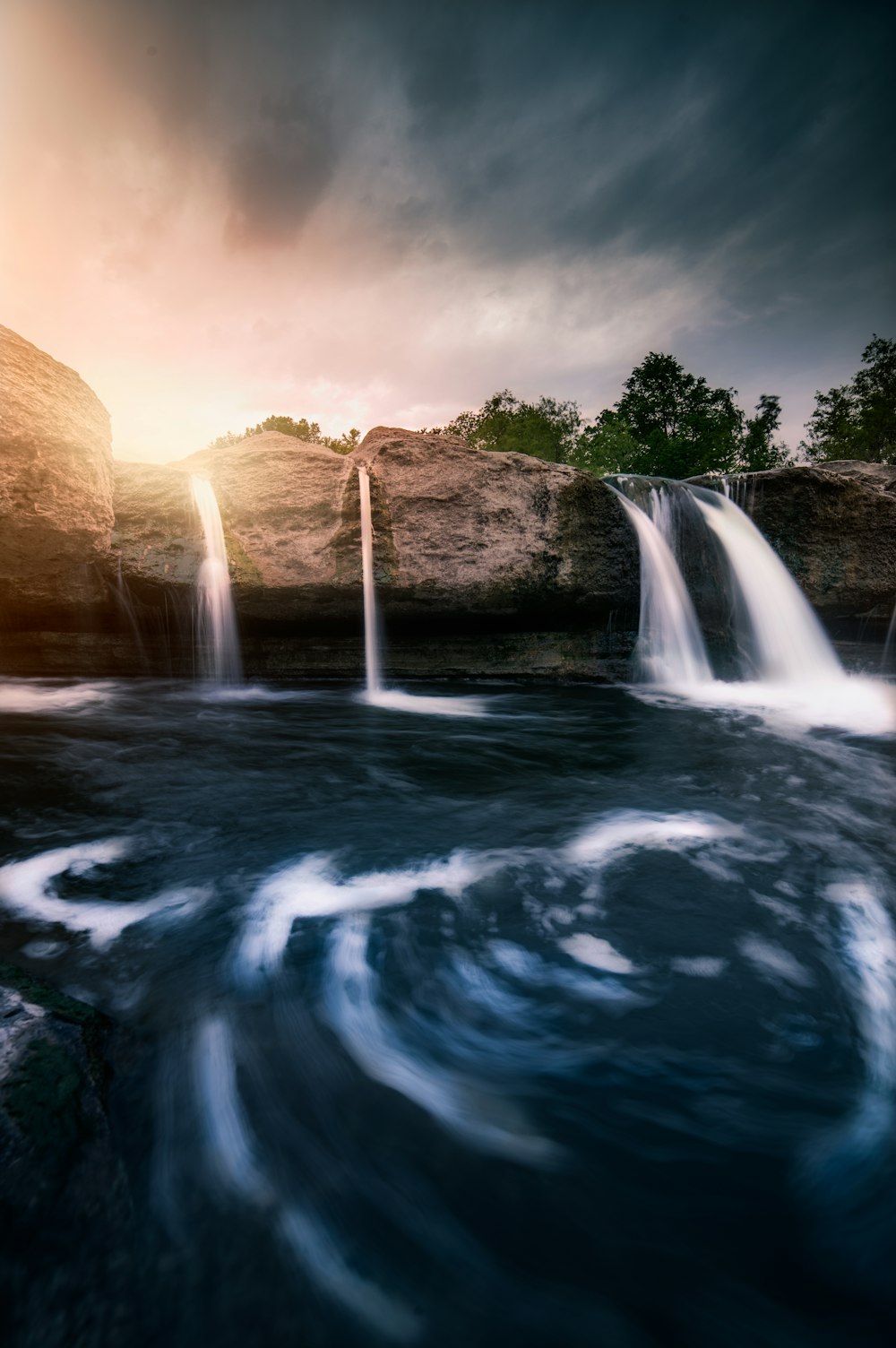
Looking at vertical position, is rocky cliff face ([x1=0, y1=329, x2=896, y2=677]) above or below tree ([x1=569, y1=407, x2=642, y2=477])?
below

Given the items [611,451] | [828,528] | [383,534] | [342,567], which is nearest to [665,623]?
[828,528]

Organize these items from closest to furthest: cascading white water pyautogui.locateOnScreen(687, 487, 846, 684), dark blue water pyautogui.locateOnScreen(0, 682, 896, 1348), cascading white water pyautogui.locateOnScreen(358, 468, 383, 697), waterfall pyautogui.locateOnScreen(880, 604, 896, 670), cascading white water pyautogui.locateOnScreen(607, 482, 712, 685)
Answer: dark blue water pyautogui.locateOnScreen(0, 682, 896, 1348) < cascading white water pyautogui.locateOnScreen(358, 468, 383, 697) < cascading white water pyautogui.locateOnScreen(607, 482, 712, 685) < cascading white water pyautogui.locateOnScreen(687, 487, 846, 684) < waterfall pyautogui.locateOnScreen(880, 604, 896, 670)

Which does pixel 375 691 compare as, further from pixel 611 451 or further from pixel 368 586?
pixel 611 451

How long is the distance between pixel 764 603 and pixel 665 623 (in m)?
1.87

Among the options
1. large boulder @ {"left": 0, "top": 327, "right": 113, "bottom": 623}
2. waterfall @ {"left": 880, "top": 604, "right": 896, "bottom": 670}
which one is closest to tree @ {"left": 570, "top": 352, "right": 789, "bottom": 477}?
waterfall @ {"left": 880, "top": 604, "right": 896, "bottom": 670}

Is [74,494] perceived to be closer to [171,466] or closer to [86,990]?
[171,466]

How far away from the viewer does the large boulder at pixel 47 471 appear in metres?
4.45

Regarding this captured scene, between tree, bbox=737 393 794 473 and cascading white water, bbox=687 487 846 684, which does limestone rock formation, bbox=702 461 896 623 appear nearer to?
cascading white water, bbox=687 487 846 684

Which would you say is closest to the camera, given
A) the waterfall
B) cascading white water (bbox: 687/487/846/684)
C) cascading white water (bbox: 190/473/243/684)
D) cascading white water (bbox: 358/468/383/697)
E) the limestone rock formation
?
cascading white water (bbox: 190/473/243/684)

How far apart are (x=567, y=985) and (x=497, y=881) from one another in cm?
70

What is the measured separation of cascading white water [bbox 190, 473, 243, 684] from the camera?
666 cm

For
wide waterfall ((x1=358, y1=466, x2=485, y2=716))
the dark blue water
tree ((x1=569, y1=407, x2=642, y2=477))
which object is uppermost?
tree ((x1=569, y1=407, x2=642, y2=477))

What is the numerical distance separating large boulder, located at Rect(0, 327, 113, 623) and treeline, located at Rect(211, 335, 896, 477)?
33364 mm

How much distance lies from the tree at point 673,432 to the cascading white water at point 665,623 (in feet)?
102
